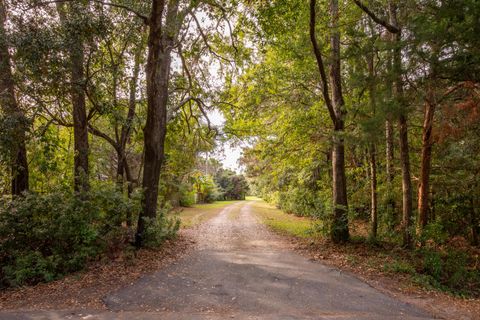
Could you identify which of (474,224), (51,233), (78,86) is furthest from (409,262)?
(78,86)

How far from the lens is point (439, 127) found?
27.8ft

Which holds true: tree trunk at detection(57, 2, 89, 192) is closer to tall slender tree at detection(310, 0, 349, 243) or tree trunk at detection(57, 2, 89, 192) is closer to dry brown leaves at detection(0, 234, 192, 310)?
dry brown leaves at detection(0, 234, 192, 310)

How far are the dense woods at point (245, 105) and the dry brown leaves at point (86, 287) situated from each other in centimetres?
53

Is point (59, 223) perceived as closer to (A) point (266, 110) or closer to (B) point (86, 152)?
(B) point (86, 152)

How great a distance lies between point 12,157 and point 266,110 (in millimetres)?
9556

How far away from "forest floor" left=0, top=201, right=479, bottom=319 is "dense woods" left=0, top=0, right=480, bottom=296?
4.23 feet

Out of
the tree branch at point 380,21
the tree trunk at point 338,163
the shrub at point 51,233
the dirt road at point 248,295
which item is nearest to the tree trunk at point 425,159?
the tree trunk at point 338,163

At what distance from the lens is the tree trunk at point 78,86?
7723 millimetres

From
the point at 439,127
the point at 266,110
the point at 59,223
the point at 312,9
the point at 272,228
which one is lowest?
the point at 272,228

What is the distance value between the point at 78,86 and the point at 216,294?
21.5 ft

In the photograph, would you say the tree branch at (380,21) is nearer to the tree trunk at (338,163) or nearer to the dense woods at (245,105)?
the dense woods at (245,105)

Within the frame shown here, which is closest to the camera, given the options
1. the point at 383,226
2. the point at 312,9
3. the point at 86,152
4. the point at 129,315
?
the point at 129,315

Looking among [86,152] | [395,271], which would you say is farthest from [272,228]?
[86,152]

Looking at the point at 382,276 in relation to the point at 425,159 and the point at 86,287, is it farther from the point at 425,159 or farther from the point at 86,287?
the point at 86,287
